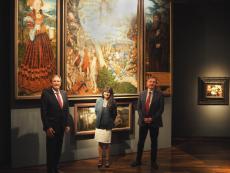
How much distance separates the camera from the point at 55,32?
27.0 feet

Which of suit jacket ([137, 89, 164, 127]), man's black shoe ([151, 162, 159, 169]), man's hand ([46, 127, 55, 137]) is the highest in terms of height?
suit jacket ([137, 89, 164, 127])

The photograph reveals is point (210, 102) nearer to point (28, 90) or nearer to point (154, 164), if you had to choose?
point (154, 164)

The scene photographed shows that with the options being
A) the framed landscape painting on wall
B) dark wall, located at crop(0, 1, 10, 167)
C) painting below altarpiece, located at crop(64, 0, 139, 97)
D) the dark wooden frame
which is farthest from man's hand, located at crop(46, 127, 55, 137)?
the framed landscape painting on wall

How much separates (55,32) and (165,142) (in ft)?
13.5

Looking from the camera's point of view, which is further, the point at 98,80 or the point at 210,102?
the point at 210,102

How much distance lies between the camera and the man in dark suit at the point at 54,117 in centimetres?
695

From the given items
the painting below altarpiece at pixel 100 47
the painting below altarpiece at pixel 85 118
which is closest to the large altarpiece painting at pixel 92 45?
the painting below altarpiece at pixel 100 47

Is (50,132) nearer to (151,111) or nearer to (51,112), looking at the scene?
(51,112)

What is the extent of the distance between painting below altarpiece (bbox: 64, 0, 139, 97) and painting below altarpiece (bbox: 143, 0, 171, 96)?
0.35 m

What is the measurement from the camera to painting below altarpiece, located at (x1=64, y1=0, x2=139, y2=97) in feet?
27.9

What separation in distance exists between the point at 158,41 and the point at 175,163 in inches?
122

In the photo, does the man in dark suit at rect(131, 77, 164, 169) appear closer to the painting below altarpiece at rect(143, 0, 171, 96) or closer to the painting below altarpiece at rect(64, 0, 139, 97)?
the painting below altarpiece at rect(64, 0, 139, 97)

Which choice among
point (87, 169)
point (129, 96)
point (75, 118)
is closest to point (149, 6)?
point (129, 96)

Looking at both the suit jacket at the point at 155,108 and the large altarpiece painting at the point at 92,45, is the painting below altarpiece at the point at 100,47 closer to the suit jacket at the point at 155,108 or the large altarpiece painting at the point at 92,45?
the large altarpiece painting at the point at 92,45
